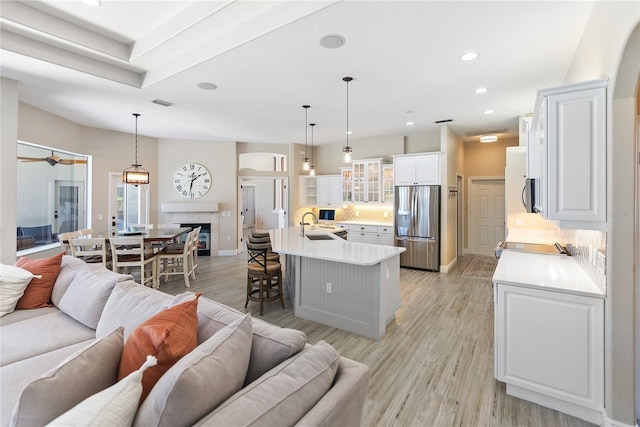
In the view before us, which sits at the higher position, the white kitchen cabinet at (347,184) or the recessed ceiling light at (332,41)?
the recessed ceiling light at (332,41)

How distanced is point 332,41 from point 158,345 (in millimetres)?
2734

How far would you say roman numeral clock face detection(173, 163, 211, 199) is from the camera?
7.39 meters

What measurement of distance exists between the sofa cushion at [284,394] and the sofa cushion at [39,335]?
5.69 feet

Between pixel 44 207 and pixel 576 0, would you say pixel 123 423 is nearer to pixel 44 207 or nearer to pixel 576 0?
pixel 576 0

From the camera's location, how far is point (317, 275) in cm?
354

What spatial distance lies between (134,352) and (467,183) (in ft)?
26.0

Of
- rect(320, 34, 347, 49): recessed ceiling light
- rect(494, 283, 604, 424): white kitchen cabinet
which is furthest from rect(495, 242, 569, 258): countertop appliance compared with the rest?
rect(320, 34, 347, 49): recessed ceiling light

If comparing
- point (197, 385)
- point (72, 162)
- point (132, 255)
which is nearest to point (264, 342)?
point (197, 385)

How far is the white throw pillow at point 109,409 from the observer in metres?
0.82

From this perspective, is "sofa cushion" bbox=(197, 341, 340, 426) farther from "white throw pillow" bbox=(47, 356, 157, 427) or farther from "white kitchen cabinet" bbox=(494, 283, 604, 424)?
"white kitchen cabinet" bbox=(494, 283, 604, 424)

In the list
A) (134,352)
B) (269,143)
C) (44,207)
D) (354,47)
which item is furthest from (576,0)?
(44,207)

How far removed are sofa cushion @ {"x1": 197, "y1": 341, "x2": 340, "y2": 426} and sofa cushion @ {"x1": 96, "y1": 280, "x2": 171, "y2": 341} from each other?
942 millimetres

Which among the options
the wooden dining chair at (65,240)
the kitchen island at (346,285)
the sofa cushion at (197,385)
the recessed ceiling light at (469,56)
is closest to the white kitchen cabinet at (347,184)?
the kitchen island at (346,285)

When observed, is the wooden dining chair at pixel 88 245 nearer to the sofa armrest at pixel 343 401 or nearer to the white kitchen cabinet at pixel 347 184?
the sofa armrest at pixel 343 401
